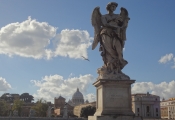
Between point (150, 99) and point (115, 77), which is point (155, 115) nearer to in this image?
point (150, 99)

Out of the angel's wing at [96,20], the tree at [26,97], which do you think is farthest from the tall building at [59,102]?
the angel's wing at [96,20]

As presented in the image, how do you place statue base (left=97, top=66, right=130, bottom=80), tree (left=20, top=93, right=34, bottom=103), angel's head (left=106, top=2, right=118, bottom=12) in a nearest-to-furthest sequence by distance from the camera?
statue base (left=97, top=66, right=130, bottom=80), angel's head (left=106, top=2, right=118, bottom=12), tree (left=20, top=93, right=34, bottom=103)

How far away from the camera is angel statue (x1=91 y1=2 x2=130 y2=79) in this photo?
35.9 feet

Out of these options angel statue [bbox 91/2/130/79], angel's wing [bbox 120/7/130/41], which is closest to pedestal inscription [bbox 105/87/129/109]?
angel statue [bbox 91/2/130/79]

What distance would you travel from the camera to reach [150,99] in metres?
128

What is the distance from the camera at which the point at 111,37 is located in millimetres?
11328

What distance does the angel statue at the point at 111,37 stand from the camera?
10.9 m

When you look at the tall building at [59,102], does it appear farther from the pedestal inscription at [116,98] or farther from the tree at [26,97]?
the pedestal inscription at [116,98]

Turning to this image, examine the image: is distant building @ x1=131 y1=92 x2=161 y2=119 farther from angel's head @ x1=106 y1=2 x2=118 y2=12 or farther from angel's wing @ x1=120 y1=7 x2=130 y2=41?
angel's head @ x1=106 y1=2 x2=118 y2=12

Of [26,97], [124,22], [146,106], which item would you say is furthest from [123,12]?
[26,97]

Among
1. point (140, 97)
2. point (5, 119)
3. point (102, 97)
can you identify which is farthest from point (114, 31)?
point (140, 97)

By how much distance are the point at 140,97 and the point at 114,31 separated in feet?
392

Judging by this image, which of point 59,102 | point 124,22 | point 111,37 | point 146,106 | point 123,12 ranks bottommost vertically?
point 146,106

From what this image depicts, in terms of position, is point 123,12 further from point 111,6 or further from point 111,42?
point 111,42
